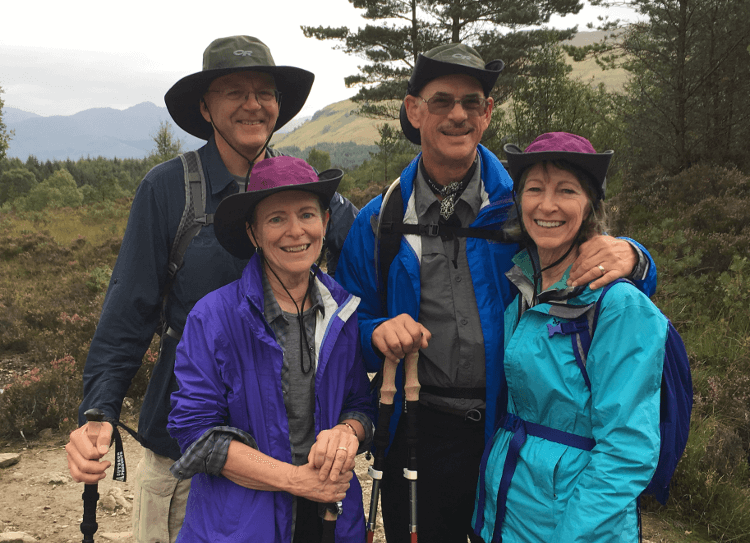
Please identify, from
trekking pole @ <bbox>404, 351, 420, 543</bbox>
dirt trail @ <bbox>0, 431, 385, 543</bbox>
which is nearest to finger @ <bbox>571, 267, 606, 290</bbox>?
trekking pole @ <bbox>404, 351, 420, 543</bbox>

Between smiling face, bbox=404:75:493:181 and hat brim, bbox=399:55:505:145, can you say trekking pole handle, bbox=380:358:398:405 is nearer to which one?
smiling face, bbox=404:75:493:181

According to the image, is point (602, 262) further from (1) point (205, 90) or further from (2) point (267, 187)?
(1) point (205, 90)

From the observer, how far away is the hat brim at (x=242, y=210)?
190 centimetres

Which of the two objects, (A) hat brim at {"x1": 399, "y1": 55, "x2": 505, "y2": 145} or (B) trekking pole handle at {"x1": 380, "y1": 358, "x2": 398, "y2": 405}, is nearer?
(B) trekking pole handle at {"x1": 380, "y1": 358, "x2": 398, "y2": 405}

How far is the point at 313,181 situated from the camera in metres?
1.95

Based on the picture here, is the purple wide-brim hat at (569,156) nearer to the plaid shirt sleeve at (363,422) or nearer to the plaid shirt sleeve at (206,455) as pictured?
the plaid shirt sleeve at (363,422)

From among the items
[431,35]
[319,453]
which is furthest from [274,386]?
[431,35]

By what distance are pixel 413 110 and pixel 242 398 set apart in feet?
5.60

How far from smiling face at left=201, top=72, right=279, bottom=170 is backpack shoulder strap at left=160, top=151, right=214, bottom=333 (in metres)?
0.21

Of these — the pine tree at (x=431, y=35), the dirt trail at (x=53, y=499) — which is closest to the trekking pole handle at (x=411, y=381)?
the dirt trail at (x=53, y=499)

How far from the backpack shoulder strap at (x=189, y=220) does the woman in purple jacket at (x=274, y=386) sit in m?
0.21

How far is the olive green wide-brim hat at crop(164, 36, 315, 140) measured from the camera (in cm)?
226

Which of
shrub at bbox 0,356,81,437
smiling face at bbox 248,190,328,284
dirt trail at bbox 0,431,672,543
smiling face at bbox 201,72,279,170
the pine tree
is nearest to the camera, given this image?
smiling face at bbox 248,190,328,284

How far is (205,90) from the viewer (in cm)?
240
